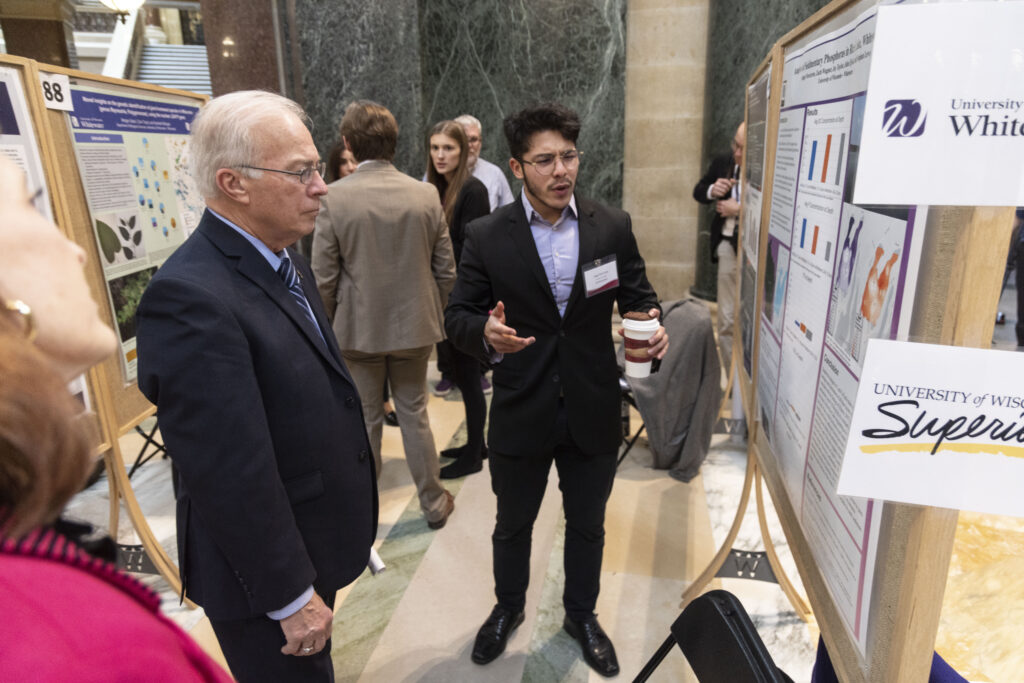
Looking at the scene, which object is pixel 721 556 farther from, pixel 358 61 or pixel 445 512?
pixel 358 61

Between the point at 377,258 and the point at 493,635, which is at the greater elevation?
the point at 377,258

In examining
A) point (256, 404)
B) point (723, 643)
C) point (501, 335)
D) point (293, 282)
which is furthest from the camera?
point (501, 335)

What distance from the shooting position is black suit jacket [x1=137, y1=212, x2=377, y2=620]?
114cm

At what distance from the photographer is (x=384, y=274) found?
9.07ft

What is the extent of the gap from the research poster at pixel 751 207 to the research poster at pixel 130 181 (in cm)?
214

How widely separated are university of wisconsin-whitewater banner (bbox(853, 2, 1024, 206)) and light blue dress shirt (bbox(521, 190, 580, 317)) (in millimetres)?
1157

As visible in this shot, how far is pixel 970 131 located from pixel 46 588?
3.18 ft

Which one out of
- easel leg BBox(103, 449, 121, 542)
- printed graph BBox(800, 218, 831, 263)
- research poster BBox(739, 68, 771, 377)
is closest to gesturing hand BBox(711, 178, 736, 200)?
research poster BBox(739, 68, 771, 377)

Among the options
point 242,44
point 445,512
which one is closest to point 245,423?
point 445,512

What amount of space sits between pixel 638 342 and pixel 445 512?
65.3 inches

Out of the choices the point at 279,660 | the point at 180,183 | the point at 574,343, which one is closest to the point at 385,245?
the point at 180,183

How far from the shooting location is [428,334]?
111 inches

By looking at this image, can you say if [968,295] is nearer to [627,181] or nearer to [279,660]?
[279,660]

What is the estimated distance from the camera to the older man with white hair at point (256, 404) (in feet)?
3.76
